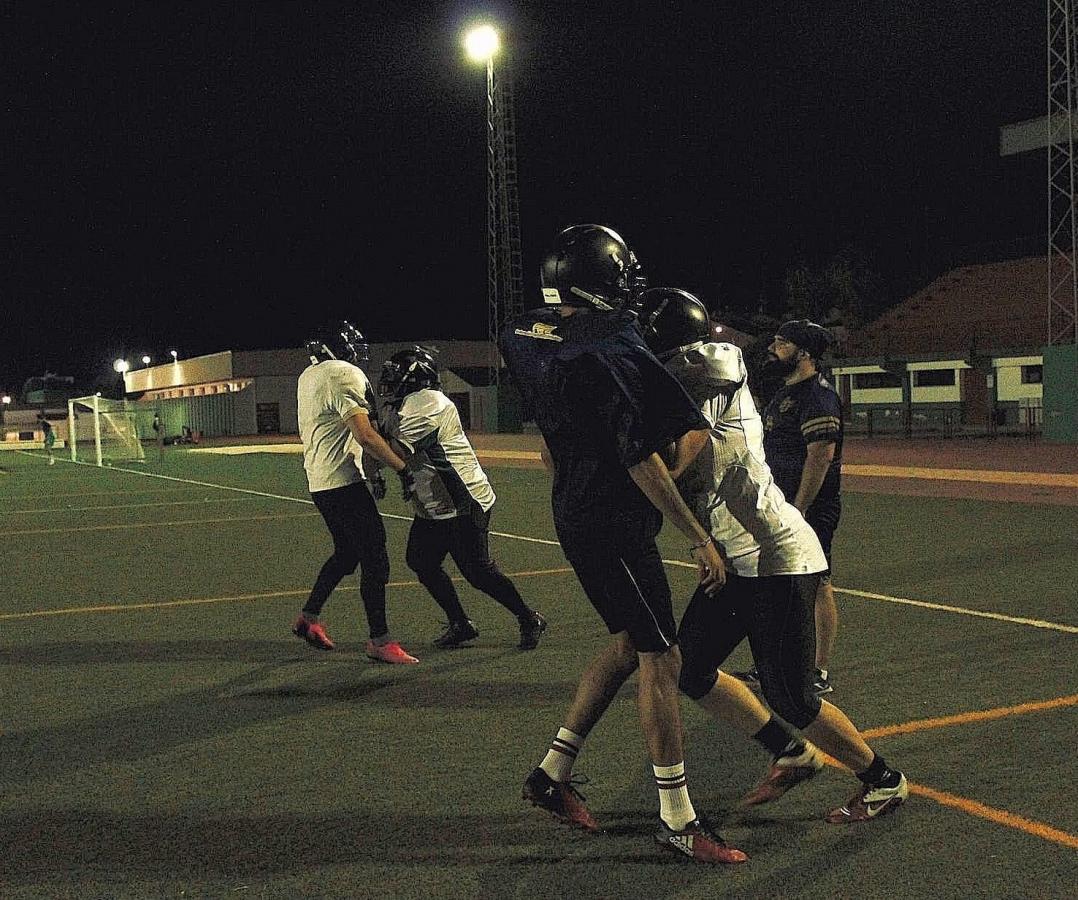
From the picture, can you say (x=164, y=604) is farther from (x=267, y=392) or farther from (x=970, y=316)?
(x=267, y=392)

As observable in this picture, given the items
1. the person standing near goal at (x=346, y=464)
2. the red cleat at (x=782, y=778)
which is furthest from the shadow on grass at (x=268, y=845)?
the person standing near goal at (x=346, y=464)

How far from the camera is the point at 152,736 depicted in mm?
5586

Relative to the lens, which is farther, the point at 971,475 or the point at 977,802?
the point at 971,475

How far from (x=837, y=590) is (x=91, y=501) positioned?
52.4ft

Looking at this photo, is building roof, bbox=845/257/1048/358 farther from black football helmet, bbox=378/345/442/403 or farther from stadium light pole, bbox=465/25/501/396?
black football helmet, bbox=378/345/442/403

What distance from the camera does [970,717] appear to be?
18.2 ft

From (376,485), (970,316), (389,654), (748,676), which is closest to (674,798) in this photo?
(748,676)

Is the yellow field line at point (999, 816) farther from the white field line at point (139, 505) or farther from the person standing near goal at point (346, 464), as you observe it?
the white field line at point (139, 505)

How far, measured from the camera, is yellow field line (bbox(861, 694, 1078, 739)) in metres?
5.35

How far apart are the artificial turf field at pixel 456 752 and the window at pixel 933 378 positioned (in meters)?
40.0

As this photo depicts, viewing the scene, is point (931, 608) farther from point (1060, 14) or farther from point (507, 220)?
point (507, 220)

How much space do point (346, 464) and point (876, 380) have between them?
4679 centimetres

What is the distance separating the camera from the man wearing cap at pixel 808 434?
6.09 m

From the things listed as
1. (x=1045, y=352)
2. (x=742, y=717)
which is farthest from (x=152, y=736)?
(x=1045, y=352)
